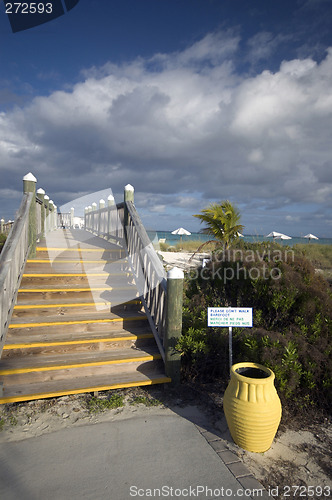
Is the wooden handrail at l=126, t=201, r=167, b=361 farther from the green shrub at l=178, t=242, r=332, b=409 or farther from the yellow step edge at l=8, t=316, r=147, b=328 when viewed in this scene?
the green shrub at l=178, t=242, r=332, b=409

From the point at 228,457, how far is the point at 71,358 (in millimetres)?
2494

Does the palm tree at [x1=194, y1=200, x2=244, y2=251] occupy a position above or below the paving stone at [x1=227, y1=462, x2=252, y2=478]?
above

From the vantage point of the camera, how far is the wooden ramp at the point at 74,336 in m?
3.96

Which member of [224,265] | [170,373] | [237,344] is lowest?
[170,373]

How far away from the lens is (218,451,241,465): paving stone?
285 cm

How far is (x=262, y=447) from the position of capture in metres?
2.99

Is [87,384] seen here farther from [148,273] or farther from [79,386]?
[148,273]

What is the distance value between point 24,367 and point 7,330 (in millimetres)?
741

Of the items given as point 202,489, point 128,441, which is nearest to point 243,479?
point 202,489

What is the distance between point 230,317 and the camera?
12.8ft

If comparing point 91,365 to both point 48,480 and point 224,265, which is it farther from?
point 224,265

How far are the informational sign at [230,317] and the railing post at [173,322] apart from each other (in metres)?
0.57

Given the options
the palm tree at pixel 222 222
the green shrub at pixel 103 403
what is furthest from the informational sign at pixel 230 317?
the palm tree at pixel 222 222

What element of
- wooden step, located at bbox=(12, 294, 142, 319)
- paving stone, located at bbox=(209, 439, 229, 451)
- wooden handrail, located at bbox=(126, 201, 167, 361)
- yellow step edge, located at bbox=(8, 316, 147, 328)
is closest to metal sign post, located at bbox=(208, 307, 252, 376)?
wooden handrail, located at bbox=(126, 201, 167, 361)
